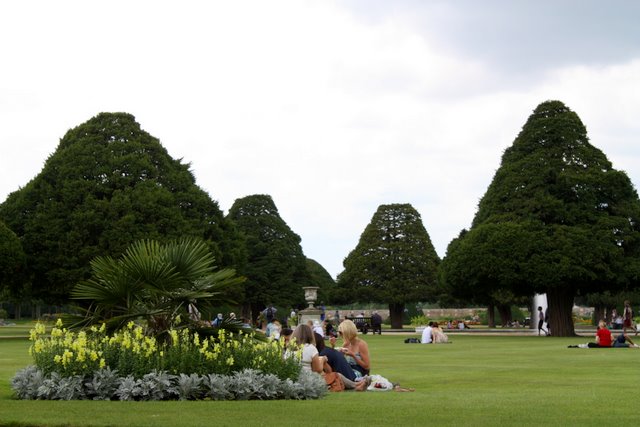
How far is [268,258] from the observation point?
7906 centimetres

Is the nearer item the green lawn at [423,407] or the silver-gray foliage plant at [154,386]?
the green lawn at [423,407]

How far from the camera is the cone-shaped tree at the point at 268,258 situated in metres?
77.9

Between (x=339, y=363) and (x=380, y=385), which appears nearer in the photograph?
(x=380, y=385)

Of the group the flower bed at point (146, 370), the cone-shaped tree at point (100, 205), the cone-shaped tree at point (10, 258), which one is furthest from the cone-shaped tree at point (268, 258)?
the flower bed at point (146, 370)

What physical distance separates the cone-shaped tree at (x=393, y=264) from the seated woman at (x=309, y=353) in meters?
52.8

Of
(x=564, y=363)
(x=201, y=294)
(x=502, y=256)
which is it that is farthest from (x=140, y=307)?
(x=502, y=256)

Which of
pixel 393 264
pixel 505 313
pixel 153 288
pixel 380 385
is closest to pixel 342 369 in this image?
pixel 380 385

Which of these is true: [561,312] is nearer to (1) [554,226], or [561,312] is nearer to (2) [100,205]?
(1) [554,226]

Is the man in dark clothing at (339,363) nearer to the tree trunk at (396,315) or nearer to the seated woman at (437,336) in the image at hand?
the seated woman at (437,336)

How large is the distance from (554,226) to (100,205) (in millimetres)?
23100

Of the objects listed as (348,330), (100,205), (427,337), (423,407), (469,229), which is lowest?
(423,407)

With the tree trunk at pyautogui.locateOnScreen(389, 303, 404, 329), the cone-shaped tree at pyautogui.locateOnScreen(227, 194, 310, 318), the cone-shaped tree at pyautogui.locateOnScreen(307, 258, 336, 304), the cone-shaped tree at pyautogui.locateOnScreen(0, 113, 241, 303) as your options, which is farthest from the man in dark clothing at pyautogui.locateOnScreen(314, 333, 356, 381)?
the cone-shaped tree at pyautogui.locateOnScreen(307, 258, 336, 304)

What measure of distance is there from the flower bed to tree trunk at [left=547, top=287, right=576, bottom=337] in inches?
1271

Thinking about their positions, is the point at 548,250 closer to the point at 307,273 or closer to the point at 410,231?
the point at 410,231
